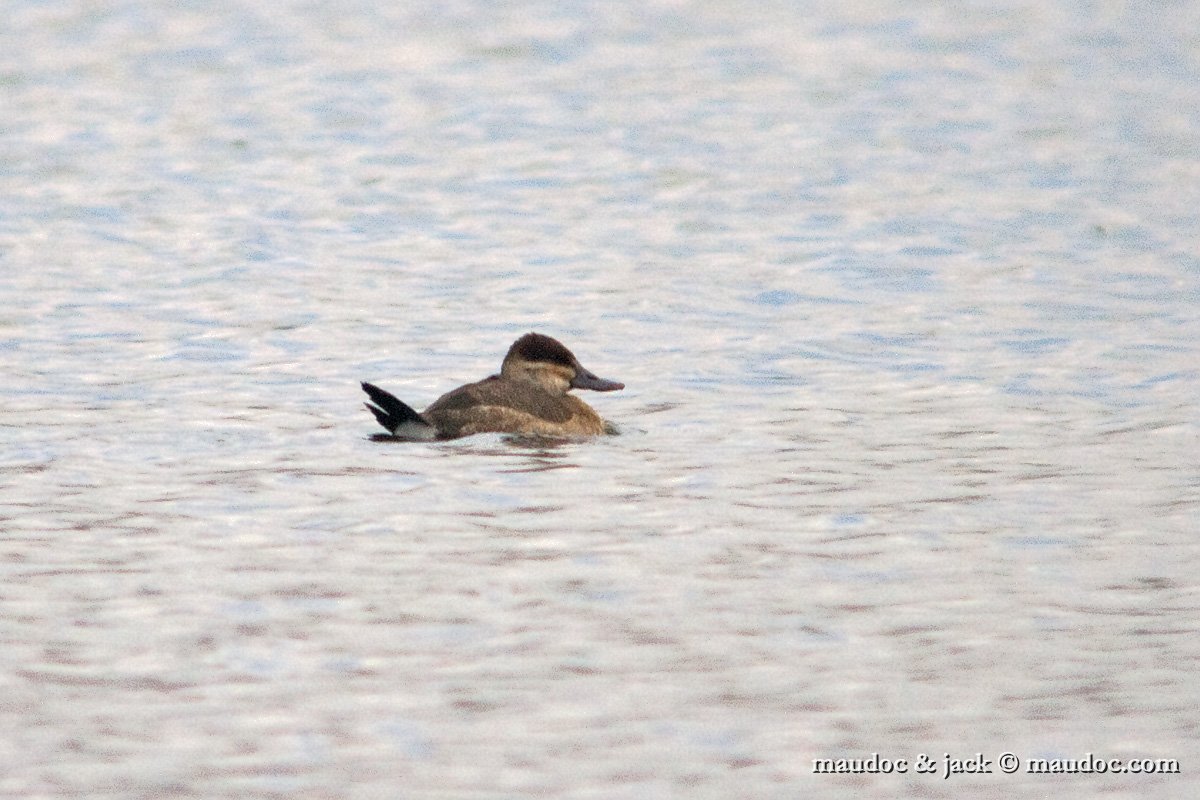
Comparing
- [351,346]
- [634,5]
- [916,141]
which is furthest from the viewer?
[634,5]

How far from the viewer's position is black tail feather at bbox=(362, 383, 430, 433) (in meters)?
11.4

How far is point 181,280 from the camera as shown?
17375 millimetres

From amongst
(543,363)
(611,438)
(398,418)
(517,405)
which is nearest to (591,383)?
(543,363)

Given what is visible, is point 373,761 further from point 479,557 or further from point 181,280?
point 181,280

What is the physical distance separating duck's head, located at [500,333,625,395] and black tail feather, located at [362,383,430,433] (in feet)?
3.31

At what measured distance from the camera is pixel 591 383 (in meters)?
12.9

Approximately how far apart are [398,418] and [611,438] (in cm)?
121

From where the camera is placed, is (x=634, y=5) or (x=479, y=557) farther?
(x=634, y=5)

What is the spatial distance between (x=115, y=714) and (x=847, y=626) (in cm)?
263

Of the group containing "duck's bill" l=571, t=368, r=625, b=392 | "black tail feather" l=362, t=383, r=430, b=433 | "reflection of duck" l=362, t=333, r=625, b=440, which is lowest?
"duck's bill" l=571, t=368, r=625, b=392

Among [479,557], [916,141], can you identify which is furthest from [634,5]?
[479,557]

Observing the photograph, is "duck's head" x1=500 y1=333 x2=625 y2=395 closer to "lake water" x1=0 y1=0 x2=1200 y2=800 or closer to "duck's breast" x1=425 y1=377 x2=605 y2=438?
"duck's breast" x1=425 y1=377 x2=605 y2=438

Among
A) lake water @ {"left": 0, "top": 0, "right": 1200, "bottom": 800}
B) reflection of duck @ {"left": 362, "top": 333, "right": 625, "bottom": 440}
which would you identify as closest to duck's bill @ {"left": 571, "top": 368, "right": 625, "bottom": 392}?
reflection of duck @ {"left": 362, "top": 333, "right": 625, "bottom": 440}

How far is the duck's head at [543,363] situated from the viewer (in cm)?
1272
